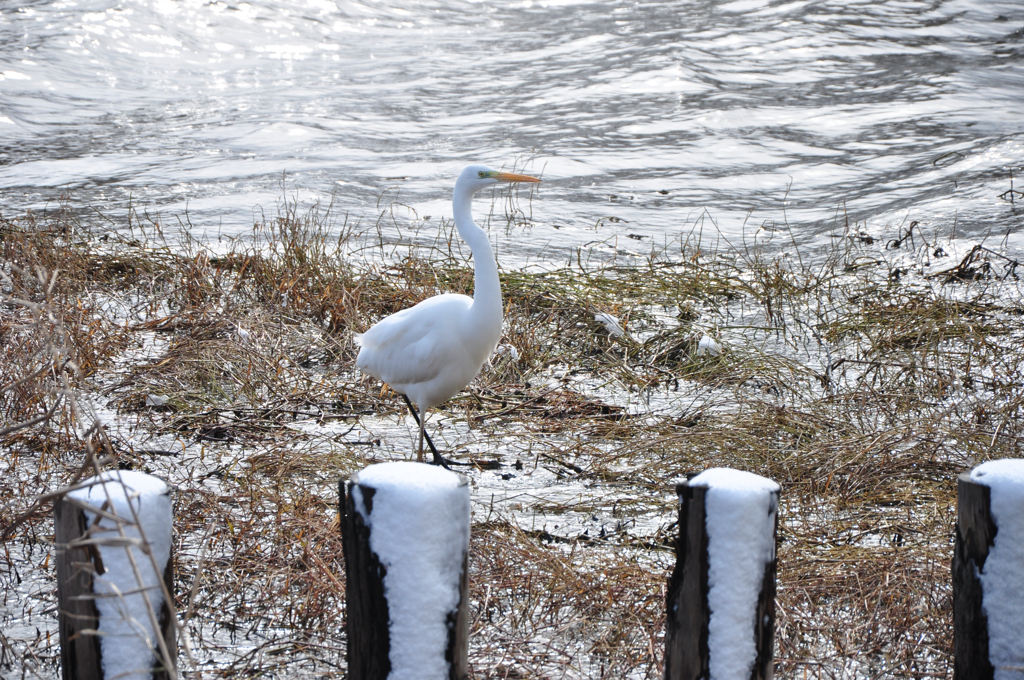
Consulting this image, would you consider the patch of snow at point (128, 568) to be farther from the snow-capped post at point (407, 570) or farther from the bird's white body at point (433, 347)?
the bird's white body at point (433, 347)

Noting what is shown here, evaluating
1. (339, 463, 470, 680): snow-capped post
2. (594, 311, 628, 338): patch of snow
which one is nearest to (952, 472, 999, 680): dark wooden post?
(339, 463, 470, 680): snow-capped post

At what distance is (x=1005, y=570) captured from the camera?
1.54 meters

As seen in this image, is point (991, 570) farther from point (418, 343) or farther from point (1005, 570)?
point (418, 343)

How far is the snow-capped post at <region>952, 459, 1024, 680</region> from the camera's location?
4.98 feet

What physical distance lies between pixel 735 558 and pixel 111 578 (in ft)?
3.09

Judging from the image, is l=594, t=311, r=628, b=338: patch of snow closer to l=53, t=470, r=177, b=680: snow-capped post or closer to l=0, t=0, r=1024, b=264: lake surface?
l=0, t=0, r=1024, b=264: lake surface

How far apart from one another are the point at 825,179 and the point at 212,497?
6.58m

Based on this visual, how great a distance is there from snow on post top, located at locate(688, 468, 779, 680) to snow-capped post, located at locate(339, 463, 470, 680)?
1.26 ft

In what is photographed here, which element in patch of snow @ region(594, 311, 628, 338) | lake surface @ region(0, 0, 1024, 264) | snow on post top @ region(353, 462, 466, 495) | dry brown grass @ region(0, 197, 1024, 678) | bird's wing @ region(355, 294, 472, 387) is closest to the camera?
snow on post top @ region(353, 462, 466, 495)

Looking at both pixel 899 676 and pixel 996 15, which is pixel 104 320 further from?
pixel 996 15

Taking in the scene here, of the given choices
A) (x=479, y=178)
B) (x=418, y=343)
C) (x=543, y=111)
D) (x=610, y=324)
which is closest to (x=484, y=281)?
(x=418, y=343)

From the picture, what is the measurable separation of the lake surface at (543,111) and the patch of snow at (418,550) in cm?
474

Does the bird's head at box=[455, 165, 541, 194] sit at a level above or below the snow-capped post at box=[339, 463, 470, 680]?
above

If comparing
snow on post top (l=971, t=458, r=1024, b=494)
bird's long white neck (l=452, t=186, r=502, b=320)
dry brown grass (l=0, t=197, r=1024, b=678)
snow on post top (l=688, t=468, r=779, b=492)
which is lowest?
dry brown grass (l=0, t=197, r=1024, b=678)
